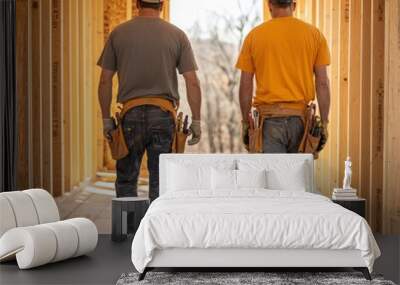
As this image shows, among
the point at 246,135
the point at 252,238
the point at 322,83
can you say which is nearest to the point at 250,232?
the point at 252,238

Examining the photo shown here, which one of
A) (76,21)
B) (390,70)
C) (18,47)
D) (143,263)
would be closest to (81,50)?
(76,21)

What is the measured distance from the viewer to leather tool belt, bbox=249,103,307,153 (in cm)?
570

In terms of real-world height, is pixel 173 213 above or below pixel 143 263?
above

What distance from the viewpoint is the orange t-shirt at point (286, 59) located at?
573 cm

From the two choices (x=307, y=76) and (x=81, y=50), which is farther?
(x=81, y=50)

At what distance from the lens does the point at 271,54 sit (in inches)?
229

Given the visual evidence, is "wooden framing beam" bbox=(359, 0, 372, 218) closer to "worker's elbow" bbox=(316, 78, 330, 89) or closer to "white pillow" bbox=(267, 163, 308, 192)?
"worker's elbow" bbox=(316, 78, 330, 89)

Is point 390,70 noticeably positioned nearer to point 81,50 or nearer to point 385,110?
point 385,110

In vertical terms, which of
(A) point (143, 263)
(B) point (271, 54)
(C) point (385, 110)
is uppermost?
(B) point (271, 54)

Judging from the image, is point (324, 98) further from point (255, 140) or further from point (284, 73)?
point (255, 140)

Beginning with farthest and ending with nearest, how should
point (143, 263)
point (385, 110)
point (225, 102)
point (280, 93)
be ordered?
point (225, 102)
point (385, 110)
point (280, 93)
point (143, 263)

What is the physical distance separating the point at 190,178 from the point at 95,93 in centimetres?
176

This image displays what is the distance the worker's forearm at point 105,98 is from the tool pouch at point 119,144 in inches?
10.7

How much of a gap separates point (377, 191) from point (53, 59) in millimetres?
3091
